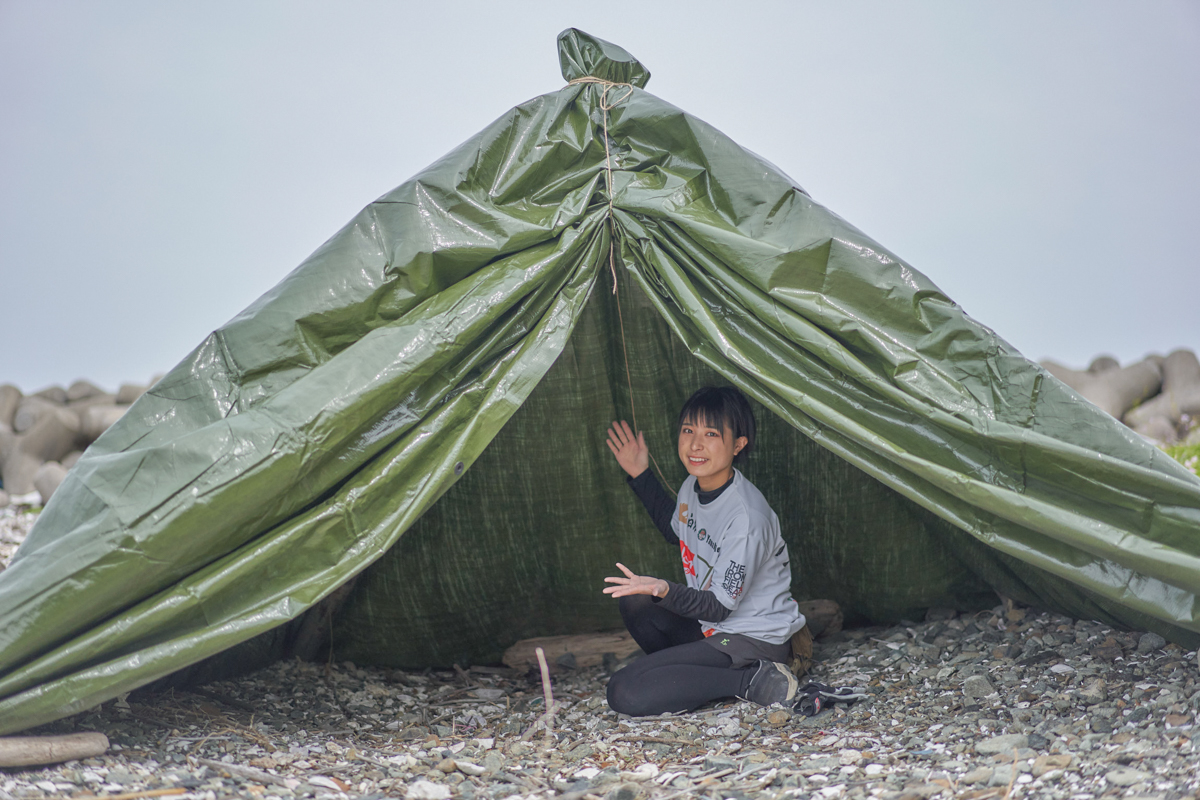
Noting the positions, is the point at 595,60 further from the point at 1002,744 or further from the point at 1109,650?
the point at 1109,650

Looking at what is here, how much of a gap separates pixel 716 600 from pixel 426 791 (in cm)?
106

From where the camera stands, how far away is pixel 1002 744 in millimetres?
2246

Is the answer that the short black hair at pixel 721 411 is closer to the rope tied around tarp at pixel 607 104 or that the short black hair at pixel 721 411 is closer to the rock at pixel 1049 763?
the rope tied around tarp at pixel 607 104

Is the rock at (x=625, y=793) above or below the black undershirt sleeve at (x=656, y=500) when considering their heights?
below

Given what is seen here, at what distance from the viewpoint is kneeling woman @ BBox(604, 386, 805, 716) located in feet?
9.26

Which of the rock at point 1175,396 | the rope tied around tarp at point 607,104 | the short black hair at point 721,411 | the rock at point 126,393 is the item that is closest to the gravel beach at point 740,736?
the short black hair at point 721,411

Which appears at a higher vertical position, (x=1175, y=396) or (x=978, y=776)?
(x=1175, y=396)

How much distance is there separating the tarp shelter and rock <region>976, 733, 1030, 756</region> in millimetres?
438

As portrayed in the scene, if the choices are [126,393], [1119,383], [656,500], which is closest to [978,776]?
[656,500]

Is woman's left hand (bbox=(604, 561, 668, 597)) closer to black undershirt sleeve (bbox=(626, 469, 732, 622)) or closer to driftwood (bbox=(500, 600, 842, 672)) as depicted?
black undershirt sleeve (bbox=(626, 469, 732, 622))

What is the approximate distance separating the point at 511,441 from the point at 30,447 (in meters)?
5.80

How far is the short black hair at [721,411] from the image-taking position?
297 cm

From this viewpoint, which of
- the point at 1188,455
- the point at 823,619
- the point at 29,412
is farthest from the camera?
the point at 29,412

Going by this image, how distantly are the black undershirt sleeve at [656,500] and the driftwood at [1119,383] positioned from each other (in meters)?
5.36
